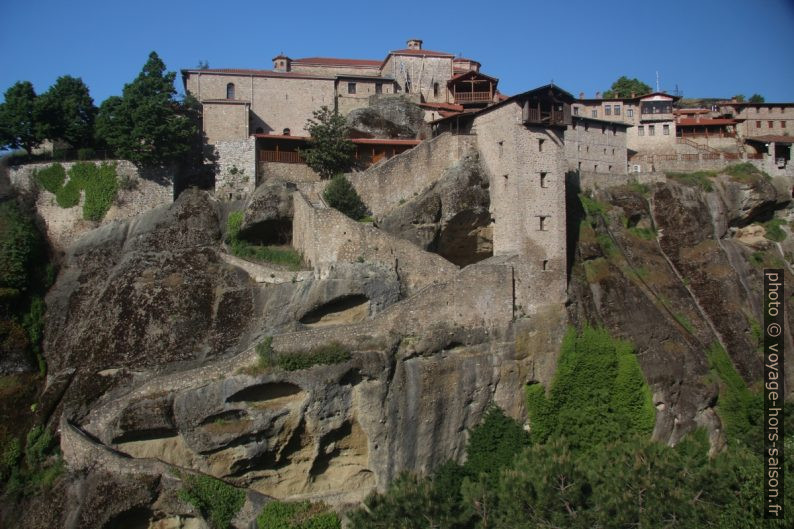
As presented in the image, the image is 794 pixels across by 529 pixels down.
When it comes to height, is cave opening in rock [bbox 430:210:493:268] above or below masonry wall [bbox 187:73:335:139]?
below

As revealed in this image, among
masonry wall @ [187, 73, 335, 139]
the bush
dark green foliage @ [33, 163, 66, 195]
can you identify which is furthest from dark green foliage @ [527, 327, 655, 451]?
dark green foliage @ [33, 163, 66, 195]

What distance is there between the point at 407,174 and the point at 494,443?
44.0 feet

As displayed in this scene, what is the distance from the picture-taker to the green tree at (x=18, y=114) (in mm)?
34469

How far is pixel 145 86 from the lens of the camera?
3512 cm

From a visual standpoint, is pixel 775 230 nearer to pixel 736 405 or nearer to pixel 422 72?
pixel 736 405

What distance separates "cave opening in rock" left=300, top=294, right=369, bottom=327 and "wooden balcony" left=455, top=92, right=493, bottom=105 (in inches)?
708

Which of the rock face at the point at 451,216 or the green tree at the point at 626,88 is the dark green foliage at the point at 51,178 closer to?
the rock face at the point at 451,216

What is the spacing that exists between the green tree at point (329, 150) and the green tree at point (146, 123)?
593 centimetres

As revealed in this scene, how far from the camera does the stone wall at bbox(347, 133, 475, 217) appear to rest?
115 feet

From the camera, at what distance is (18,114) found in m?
34.5

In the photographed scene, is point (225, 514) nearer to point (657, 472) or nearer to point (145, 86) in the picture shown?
point (657, 472)

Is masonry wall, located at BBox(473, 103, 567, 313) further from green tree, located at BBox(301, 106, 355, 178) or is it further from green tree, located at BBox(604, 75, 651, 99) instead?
green tree, located at BBox(604, 75, 651, 99)

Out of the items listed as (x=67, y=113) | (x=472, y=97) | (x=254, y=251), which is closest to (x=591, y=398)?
(x=254, y=251)

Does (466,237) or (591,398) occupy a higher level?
(466,237)
